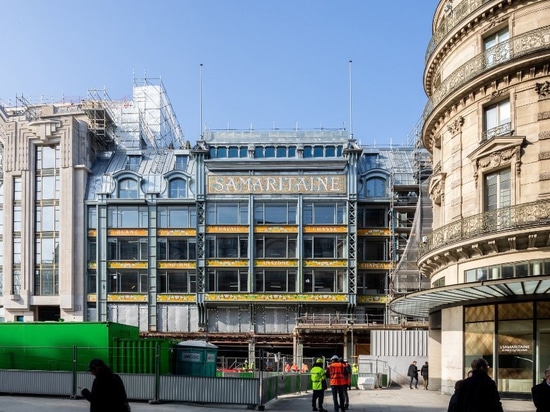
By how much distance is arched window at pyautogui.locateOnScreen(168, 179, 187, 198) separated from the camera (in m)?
55.3

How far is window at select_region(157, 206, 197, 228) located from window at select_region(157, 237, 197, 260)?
1.14 metres

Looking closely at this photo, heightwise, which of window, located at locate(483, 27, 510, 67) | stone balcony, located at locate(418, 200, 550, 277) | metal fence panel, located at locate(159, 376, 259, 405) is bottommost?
metal fence panel, located at locate(159, 376, 259, 405)

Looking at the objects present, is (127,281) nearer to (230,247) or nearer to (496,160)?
(230,247)

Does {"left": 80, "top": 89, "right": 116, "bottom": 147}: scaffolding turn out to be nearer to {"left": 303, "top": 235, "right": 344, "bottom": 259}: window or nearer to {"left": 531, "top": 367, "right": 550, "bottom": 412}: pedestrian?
{"left": 303, "top": 235, "right": 344, "bottom": 259}: window

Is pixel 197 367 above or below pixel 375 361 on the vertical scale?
above

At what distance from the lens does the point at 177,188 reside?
182 ft

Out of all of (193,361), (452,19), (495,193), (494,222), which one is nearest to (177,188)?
(452,19)

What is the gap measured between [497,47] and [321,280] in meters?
31.6

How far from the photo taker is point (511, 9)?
80.0ft

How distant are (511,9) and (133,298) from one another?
38255 mm

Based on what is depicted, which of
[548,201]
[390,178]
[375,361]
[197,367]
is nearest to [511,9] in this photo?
[548,201]

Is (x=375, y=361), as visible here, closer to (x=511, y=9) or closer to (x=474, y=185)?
(x=474, y=185)

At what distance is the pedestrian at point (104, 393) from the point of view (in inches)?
384

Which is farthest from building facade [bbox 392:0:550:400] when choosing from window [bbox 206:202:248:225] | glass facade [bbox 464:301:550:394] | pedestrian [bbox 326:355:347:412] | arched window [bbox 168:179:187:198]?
arched window [bbox 168:179:187:198]
